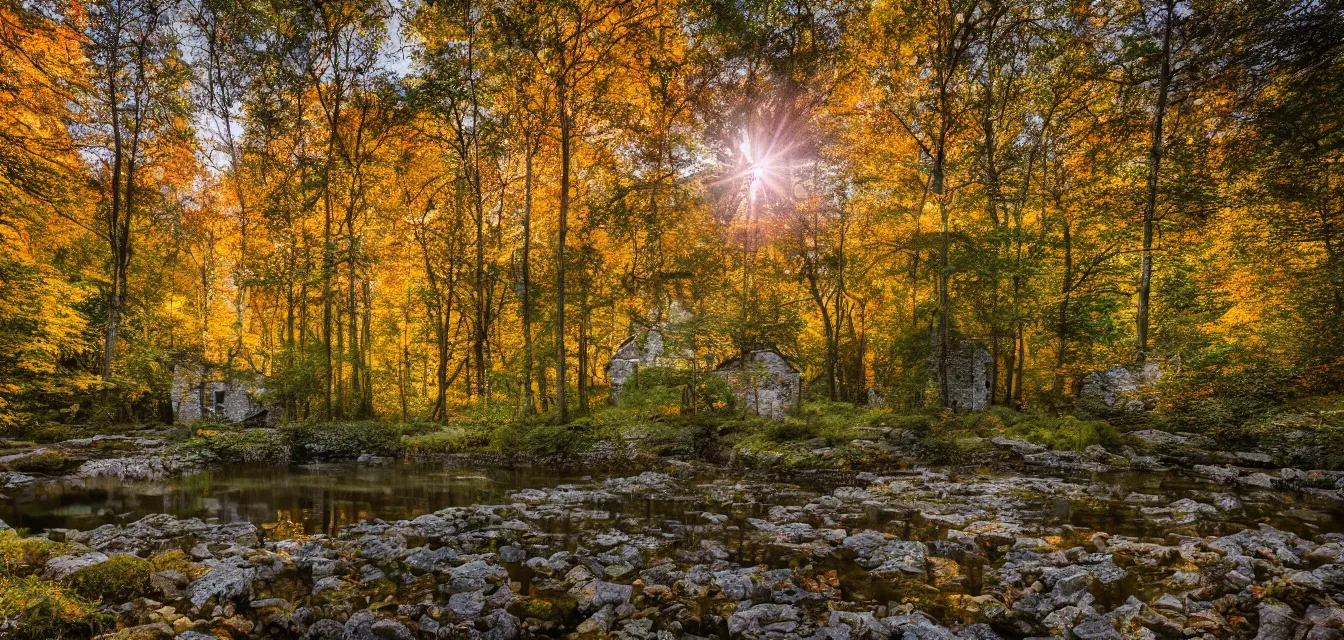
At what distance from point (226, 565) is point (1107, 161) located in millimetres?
22731

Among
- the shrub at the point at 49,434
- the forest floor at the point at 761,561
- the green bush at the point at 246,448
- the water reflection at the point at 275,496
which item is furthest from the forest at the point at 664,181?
the forest floor at the point at 761,561

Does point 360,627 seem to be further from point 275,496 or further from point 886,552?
point 275,496

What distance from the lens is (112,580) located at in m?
4.22

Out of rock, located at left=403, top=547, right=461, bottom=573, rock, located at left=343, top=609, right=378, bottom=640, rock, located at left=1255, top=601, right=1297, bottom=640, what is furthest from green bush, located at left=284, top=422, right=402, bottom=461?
rock, located at left=1255, top=601, right=1297, bottom=640

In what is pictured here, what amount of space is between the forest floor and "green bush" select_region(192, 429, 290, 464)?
3432 millimetres

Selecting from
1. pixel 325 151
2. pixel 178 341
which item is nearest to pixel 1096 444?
pixel 325 151

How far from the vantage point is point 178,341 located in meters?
25.0

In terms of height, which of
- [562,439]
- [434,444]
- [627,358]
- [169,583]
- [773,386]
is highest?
[627,358]

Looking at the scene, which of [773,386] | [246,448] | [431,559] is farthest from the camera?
[773,386]

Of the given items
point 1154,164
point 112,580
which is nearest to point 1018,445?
point 1154,164

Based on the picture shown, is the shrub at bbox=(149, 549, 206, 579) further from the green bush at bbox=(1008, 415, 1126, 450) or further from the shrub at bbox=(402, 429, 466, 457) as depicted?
the green bush at bbox=(1008, 415, 1126, 450)

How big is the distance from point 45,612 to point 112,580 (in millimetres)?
970

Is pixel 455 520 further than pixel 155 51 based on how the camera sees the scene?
No

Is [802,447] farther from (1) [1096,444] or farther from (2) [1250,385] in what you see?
(2) [1250,385]
